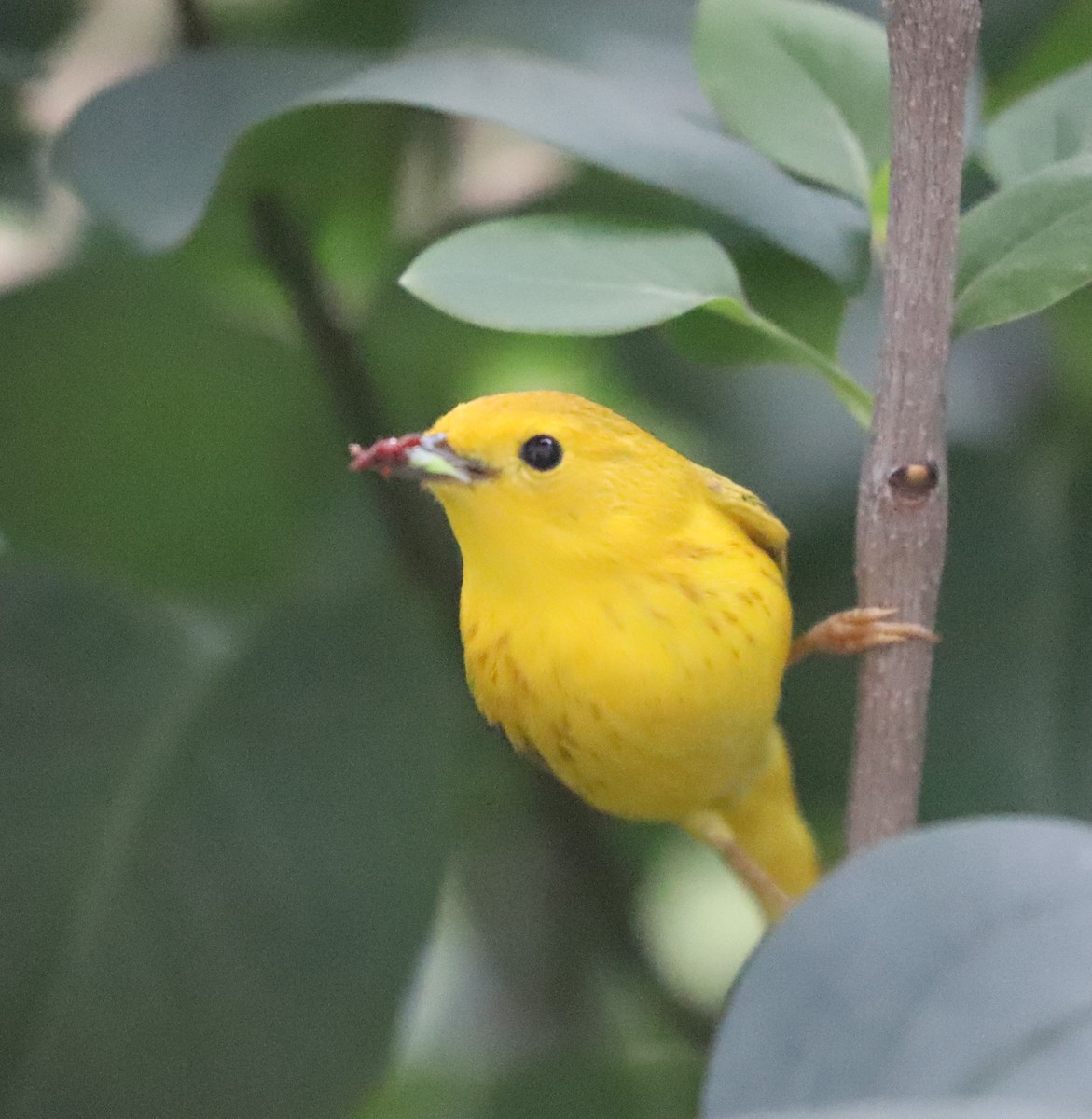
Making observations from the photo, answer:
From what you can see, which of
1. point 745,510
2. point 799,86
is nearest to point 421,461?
point 745,510

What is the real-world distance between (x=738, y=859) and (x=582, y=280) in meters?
0.42

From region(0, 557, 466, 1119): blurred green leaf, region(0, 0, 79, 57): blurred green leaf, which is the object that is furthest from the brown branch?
region(0, 0, 79, 57): blurred green leaf

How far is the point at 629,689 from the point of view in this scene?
0.71 m

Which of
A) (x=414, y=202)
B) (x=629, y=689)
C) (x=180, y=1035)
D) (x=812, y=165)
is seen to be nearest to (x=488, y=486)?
(x=629, y=689)

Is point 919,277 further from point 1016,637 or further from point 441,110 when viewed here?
point 1016,637

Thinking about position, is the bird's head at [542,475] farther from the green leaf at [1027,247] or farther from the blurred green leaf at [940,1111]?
the blurred green leaf at [940,1111]

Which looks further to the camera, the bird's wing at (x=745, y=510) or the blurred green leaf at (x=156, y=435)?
the blurred green leaf at (x=156, y=435)

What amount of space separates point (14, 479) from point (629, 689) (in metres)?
0.63

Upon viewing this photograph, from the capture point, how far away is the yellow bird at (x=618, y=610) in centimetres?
69

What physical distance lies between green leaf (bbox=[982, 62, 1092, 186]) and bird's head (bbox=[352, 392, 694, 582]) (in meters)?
0.22

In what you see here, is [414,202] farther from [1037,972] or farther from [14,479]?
[1037,972]

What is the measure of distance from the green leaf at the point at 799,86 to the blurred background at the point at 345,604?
9 centimetres

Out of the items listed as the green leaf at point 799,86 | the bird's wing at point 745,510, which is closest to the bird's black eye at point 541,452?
the bird's wing at point 745,510

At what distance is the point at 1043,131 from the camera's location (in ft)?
2.45
